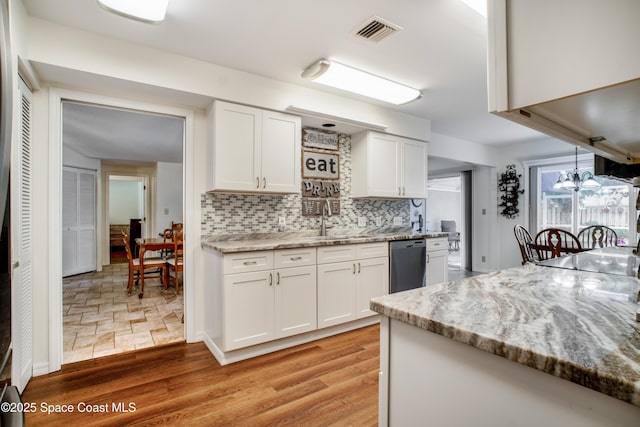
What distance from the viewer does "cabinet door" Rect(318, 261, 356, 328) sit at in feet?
9.39

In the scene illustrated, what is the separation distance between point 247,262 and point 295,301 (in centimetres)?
57

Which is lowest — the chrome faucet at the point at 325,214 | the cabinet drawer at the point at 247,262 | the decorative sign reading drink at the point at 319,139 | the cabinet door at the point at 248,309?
the cabinet door at the point at 248,309

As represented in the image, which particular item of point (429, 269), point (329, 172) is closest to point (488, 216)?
point (429, 269)

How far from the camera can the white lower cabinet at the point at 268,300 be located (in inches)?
94.8

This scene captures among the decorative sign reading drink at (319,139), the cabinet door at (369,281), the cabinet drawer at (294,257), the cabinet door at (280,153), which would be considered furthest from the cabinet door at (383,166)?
the cabinet drawer at (294,257)

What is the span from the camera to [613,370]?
0.54m

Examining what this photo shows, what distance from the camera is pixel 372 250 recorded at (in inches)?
126

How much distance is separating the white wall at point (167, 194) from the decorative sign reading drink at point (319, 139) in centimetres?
484

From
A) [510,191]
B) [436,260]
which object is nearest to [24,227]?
[436,260]

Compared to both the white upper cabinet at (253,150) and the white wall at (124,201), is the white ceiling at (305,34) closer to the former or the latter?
the white upper cabinet at (253,150)

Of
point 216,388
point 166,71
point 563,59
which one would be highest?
point 166,71

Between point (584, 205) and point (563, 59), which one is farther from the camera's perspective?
point (584, 205)

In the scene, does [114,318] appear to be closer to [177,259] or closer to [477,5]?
[177,259]

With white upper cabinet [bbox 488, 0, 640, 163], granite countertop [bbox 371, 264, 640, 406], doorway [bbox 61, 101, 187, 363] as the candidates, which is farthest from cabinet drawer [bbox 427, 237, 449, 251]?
white upper cabinet [bbox 488, 0, 640, 163]
